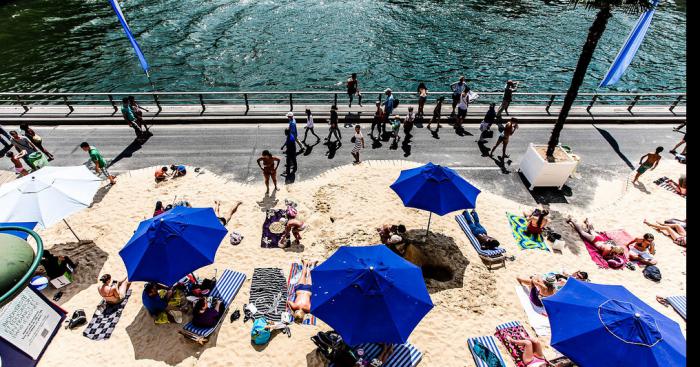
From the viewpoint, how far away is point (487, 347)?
8844 millimetres

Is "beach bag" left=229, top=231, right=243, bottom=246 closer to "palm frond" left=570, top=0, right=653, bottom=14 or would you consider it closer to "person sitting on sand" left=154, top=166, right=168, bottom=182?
"person sitting on sand" left=154, top=166, right=168, bottom=182

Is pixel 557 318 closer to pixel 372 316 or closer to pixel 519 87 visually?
pixel 372 316

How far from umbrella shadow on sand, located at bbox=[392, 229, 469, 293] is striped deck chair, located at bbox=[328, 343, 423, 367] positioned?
7.07 ft

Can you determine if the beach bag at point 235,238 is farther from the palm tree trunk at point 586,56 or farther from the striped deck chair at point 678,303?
the striped deck chair at point 678,303

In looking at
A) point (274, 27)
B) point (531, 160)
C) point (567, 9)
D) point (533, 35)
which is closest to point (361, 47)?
point (274, 27)

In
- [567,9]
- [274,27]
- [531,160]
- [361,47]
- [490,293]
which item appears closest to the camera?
[490,293]

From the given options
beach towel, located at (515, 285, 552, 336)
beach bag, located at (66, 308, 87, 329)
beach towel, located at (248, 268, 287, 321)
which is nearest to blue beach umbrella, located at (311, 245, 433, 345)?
beach towel, located at (248, 268, 287, 321)

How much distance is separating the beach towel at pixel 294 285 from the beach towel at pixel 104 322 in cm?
451

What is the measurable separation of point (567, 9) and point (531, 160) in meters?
40.0

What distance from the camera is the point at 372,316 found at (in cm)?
730

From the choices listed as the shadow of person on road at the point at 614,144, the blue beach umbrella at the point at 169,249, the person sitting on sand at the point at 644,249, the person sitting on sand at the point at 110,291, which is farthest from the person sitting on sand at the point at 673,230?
the person sitting on sand at the point at 110,291

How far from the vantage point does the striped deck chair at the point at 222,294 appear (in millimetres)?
8930

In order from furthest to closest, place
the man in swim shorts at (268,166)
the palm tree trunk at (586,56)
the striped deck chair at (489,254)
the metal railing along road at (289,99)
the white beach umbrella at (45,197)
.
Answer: the metal railing along road at (289,99), the man in swim shorts at (268,166), the palm tree trunk at (586,56), the striped deck chair at (489,254), the white beach umbrella at (45,197)

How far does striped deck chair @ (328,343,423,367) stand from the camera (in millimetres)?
8594
